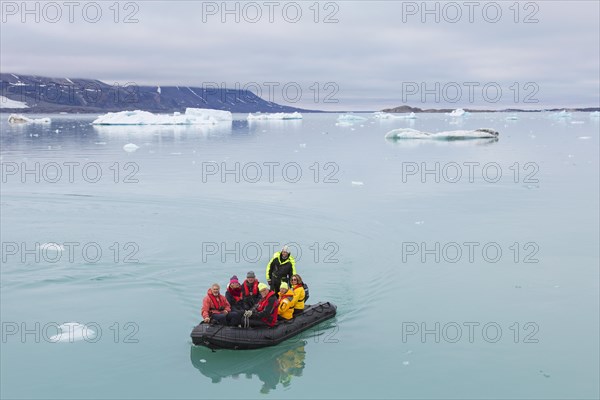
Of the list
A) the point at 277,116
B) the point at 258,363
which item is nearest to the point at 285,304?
the point at 258,363

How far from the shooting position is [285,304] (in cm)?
1146

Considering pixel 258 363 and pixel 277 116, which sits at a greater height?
pixel 277 116

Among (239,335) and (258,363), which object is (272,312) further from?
(258,363)

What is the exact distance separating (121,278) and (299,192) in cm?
1279

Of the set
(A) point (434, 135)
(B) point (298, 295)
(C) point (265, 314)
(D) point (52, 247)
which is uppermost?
(A) point (434, 135)

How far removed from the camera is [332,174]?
3278 centimetres

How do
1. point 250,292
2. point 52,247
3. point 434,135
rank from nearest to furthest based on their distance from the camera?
1. point 250,292
2. point 52,247
3. point 434,135

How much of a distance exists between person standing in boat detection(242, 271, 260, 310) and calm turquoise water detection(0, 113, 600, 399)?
3.76 ft

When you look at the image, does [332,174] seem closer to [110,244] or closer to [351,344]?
[110,244]

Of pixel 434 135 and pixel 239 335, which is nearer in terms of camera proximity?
pixel 239 335

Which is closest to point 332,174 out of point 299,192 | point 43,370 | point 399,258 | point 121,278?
point 299,192

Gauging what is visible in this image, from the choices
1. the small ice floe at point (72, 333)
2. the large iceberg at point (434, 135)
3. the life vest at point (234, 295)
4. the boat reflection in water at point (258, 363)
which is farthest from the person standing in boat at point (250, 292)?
the large iceberg at point (434, 135)

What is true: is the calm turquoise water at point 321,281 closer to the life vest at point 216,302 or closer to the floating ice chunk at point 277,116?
the life vest at point 216,302

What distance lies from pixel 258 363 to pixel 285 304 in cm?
146
